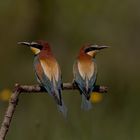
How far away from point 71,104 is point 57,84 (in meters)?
2.46

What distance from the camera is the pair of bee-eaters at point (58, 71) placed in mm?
2195

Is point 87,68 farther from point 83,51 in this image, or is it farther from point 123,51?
point 123,51

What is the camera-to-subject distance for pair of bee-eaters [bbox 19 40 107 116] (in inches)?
86.4

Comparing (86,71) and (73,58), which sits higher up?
(86,71)

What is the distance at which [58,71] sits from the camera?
7.18 ft

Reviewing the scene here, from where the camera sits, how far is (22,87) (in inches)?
85.9

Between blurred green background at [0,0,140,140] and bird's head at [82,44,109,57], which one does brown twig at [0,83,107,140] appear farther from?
blurred green background at [0,0,140,140]

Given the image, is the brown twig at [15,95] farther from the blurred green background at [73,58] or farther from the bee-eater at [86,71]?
the blurred green background at [73,58]

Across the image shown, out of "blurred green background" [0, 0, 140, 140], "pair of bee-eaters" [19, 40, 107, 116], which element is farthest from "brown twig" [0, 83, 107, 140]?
"blurred green background" [0, 0, 140, 140]

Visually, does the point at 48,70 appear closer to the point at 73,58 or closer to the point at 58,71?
the point at 58,71

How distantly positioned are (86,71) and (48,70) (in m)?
0.10

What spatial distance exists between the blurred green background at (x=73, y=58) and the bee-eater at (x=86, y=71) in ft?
5.13

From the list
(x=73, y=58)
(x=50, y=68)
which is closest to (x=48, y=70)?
(x=50, y=68)

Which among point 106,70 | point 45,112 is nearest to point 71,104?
point 45,112
